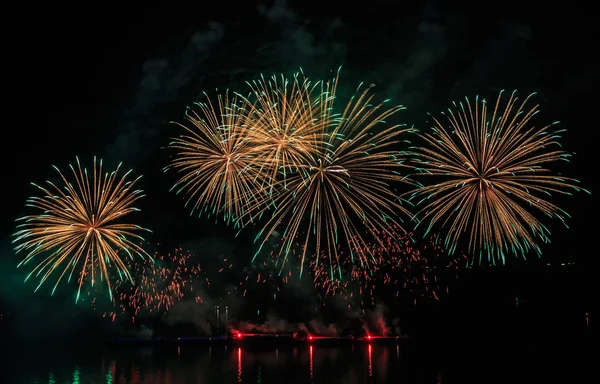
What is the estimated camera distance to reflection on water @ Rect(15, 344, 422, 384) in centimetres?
3034

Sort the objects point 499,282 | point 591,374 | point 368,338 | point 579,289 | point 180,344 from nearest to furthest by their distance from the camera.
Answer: point 591,374 → point 579,289 → point 499,282 → point 368,338 → point 180,344

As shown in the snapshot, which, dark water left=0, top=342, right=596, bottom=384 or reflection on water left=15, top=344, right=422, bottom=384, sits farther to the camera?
reflection on water left=15, top=344, right=422, bottom=384

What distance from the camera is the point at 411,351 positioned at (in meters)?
46.9

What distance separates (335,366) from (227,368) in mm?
7274

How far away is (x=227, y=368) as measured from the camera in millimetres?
37375

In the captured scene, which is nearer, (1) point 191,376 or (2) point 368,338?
(1) point 191,376

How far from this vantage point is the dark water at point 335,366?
29.5 metres

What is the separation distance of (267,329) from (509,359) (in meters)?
33.0

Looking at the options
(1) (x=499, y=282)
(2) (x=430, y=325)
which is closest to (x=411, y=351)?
(2) (x=430, y=325)

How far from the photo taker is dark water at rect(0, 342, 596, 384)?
96.6ft

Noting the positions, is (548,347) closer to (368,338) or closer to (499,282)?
(499,282)

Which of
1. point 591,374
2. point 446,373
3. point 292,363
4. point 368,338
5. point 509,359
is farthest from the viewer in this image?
point 368,338

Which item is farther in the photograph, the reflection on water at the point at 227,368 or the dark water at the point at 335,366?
the reflection on water at the point at 227,368

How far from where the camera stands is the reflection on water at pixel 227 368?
3034 centimetres
